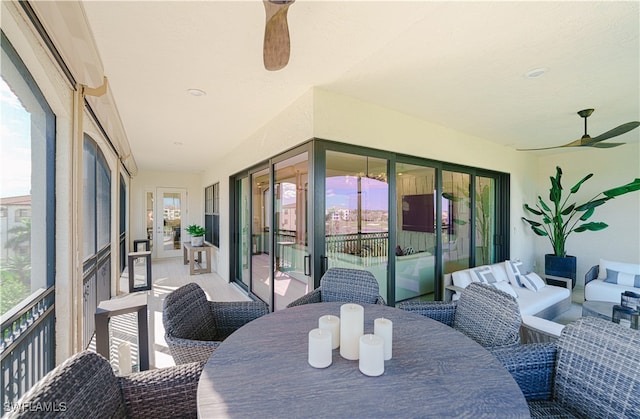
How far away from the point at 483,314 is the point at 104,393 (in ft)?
6.52

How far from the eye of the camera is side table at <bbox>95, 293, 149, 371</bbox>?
6.27ft

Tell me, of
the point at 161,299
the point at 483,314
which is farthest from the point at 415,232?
the point at 161,299

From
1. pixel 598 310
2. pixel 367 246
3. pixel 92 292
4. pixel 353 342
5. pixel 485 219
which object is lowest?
pixel 598 310

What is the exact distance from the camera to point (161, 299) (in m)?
4.21

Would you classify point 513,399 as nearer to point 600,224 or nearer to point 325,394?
point 325,394

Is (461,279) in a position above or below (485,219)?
below

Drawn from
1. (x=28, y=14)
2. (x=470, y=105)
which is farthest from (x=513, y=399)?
(x=470, y=105)

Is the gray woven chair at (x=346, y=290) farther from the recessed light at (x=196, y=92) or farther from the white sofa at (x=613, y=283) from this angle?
the white sofa at (x=613, y=283)

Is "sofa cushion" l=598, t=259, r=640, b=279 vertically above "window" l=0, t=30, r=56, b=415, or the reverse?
"window" l=0, t=30, r=56, b=415

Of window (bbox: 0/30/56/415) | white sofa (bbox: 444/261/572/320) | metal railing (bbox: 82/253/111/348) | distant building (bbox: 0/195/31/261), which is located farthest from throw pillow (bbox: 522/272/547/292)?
metal railing (bbox: 82/253/111/348)

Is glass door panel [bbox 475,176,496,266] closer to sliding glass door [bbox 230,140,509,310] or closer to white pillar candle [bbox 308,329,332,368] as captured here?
sliding glass door [bbox 230,140,509,310]

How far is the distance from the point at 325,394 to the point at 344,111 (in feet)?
8.01

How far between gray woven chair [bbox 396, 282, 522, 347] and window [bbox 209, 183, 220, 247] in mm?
5357

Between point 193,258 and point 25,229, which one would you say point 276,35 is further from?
point 193,258
